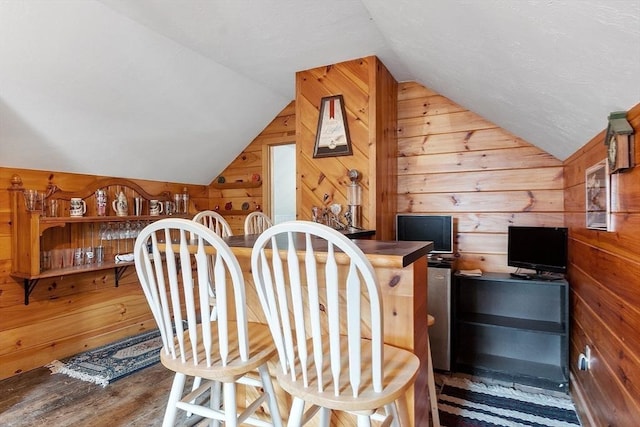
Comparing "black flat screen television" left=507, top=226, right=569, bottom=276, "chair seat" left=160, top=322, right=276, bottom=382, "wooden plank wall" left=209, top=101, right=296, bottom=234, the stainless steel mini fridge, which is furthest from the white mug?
"black flat screen television" left=507, top=226, right=569, bottom=276

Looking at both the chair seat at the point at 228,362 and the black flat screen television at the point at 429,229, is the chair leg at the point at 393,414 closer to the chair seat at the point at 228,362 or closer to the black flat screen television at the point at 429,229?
the chair seat at the point at 228,362

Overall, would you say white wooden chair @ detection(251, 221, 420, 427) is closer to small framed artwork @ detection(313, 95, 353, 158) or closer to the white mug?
small framed artwork @ detection(313, 95, 353, 158)

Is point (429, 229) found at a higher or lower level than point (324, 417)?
higher

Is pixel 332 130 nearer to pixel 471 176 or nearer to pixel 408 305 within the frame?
pixel 471 176

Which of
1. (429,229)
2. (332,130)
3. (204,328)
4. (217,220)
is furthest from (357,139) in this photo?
(204,328)

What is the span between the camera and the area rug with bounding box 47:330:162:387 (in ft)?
8.15

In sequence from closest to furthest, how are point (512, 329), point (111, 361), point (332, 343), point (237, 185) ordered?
1. point (332, 343)
2. point (512, 329)
3. point (111, 361)
4. point (237, 185)

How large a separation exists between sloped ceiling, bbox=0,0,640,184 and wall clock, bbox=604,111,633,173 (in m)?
0.05

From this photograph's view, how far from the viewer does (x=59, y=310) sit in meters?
2.79

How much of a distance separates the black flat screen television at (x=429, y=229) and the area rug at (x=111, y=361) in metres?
2.15

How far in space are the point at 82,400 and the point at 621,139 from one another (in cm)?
296

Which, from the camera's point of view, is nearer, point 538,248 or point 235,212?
point 538,248

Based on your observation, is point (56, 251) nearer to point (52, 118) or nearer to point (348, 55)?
point (52, 118)

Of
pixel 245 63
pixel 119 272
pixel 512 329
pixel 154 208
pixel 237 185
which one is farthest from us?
pixel 237 185
